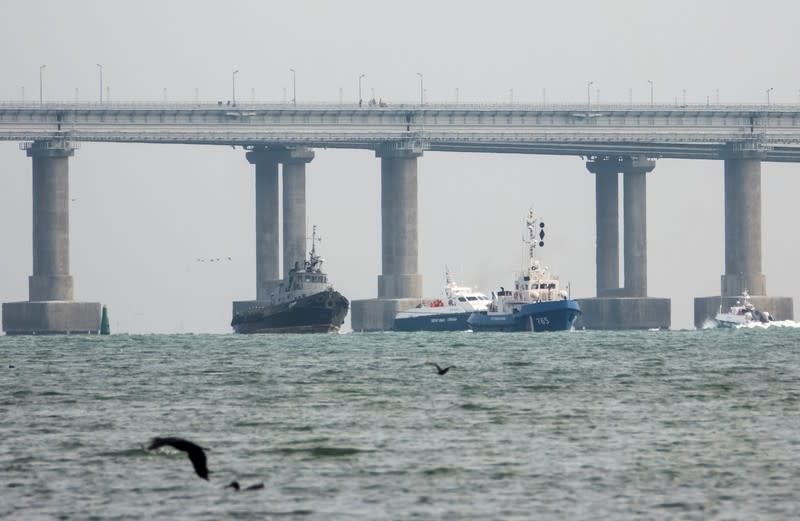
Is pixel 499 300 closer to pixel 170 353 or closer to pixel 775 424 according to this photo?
pixel 170 353

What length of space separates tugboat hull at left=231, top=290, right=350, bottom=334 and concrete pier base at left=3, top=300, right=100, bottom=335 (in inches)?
807

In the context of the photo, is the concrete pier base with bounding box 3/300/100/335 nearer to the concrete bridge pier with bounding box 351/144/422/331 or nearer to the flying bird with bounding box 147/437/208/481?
the concrete bridge pier with bounding box 351/144/422/331

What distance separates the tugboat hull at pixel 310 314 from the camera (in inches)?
6865

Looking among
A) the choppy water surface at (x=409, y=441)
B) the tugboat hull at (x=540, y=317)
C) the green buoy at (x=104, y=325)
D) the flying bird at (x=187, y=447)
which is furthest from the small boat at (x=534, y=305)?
the flying bird at (x=187, y=447)

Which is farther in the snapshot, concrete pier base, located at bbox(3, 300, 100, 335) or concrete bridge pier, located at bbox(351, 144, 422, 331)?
concrete bridge pier, located at bbox(351, 144, 422, 331)

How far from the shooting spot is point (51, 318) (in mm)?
187875

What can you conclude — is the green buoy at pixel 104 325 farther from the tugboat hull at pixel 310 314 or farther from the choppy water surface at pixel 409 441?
the choppy water surface at pixel 409 441

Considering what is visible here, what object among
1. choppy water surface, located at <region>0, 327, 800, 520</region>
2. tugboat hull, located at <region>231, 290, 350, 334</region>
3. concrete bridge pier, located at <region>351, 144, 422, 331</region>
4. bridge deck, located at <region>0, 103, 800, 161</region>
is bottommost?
choppy water surface, located at <region>0, 327, 800, 520</region>

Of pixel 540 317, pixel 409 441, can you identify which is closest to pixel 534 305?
pixel 540 317

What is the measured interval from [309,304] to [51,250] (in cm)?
3070

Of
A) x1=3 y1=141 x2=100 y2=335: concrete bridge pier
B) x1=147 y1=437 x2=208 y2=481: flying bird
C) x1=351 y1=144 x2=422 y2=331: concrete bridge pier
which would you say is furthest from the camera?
x1=351 y1=144 x2=422 y2=331: concrete bridge pier

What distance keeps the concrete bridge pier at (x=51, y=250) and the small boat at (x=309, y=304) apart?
22.0 meters

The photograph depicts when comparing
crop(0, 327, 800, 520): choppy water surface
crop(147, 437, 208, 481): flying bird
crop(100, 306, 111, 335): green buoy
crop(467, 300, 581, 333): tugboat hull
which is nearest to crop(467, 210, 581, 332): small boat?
crop(467, 300, 581, 333): tugboat hull

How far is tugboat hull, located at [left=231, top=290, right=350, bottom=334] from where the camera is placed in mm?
174375
